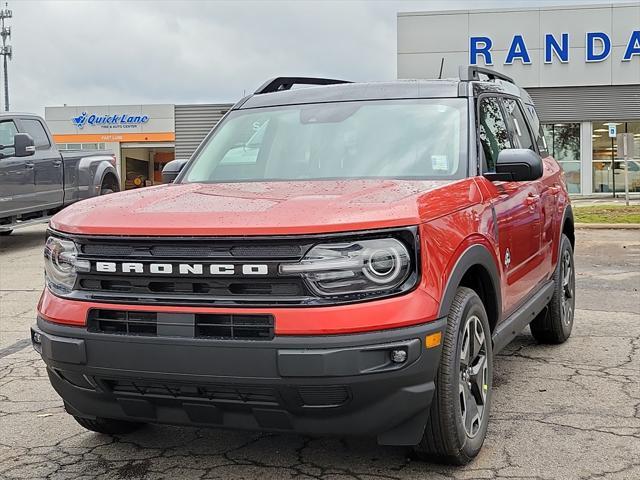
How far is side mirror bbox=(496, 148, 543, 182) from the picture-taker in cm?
404

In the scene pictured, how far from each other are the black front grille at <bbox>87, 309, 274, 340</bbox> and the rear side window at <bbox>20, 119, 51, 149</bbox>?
34.3ft

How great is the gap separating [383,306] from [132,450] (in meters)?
1.70

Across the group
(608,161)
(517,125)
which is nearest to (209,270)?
(517,125)

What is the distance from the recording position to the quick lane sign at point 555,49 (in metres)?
26.6

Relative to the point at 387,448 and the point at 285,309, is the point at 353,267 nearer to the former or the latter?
the point at 285,309

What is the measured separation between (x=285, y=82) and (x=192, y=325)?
2945 millimetres

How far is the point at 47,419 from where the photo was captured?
442 centimetres

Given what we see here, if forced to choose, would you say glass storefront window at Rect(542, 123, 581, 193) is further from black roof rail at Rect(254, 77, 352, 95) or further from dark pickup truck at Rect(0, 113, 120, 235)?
black roof rail at Rect(254, 77, 352, 95)

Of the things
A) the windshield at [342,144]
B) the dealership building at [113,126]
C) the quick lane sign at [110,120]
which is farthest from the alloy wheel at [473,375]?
the quick lane sign at [110,120]

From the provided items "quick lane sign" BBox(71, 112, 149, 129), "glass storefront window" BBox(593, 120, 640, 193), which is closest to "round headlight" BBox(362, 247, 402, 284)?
"glass storefront window" BBox(593, 120, 640, 193)

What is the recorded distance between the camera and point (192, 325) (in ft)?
9.83

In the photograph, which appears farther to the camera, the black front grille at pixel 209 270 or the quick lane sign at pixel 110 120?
the quick lane sign at pixel 110 120

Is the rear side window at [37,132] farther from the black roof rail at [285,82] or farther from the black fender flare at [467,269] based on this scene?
the black fender flare at [467,269]

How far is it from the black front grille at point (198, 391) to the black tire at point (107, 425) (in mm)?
743
